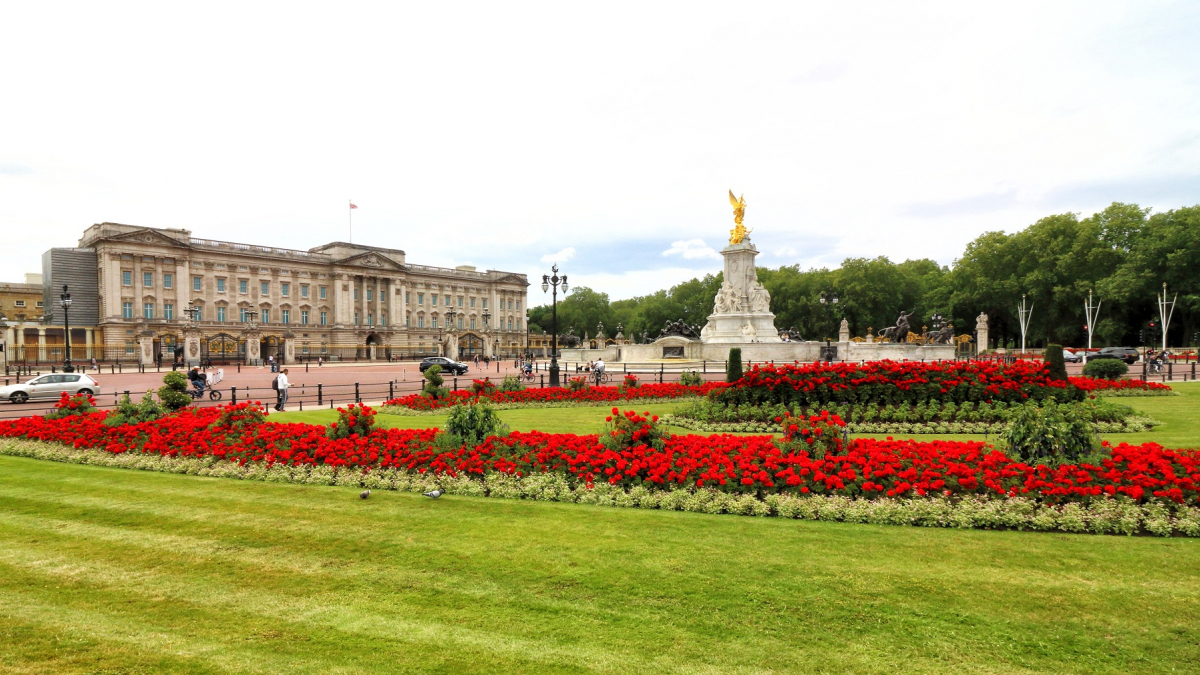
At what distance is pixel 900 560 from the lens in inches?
241

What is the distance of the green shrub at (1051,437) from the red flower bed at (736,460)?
0.30 metres

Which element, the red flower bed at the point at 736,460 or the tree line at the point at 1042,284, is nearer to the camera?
the red flower bed at the point at 736,460

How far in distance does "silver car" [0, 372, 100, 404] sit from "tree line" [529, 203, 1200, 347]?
181ft

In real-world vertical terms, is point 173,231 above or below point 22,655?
above

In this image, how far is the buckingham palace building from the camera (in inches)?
2876

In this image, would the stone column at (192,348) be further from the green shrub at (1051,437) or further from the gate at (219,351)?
the green shrub at (1051,437)

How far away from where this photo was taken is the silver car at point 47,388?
24.7 meters

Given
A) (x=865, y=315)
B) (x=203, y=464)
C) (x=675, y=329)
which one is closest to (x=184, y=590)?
(x=203, y=464)

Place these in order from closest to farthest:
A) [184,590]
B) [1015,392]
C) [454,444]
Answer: [184,590] < [454,444] < [1015,392]

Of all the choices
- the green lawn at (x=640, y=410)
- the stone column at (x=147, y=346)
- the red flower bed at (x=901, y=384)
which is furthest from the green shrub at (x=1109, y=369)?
the stone column at (x=147, y=346)

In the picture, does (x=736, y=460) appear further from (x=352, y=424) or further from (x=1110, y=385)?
(x=1110, y=385)

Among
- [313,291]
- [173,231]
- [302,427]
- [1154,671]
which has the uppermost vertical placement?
[173,231]

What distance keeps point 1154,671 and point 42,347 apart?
7986 centimetres

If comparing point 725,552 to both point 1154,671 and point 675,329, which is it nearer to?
point 1154,671
